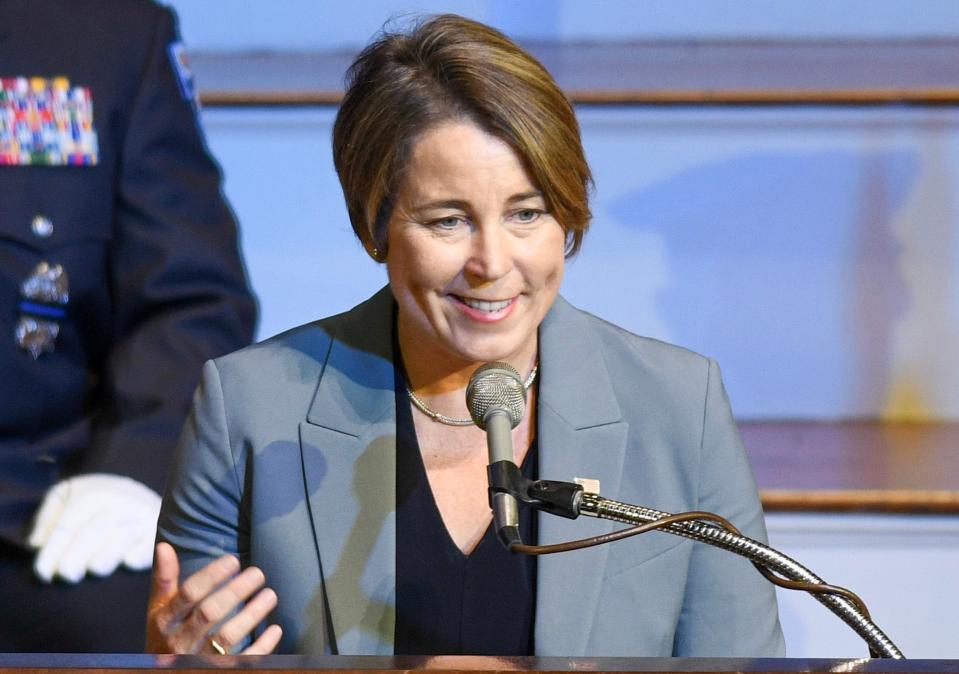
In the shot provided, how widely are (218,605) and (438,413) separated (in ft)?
1.28

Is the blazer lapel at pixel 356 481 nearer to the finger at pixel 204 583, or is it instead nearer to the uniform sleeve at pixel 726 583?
the finger at pixel 204 583

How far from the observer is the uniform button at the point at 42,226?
5.51ft

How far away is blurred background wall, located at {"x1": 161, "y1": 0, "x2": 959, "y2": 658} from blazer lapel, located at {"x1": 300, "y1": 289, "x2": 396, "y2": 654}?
1.07 m

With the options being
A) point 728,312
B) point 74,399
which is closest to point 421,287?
point 74,399

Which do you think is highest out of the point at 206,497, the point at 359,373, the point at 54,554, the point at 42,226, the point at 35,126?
the point at 35,126

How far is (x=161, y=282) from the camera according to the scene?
165 cm

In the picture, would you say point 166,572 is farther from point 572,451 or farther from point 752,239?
point 752,239

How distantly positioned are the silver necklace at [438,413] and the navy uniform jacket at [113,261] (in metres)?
0.30

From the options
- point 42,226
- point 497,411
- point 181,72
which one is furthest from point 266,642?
point 181,72

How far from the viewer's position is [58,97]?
1.71 m

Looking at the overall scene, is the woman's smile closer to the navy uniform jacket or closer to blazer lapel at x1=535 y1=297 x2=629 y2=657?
blazer lapel at x1=535 y1=297 x2=629 y2=657

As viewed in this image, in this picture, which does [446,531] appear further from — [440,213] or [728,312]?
[728,312]

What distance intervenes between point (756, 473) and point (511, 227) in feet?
3.45

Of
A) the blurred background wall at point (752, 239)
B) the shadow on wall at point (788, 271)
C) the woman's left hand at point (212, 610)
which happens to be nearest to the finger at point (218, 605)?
the woman's left hand at point (212, 610)
